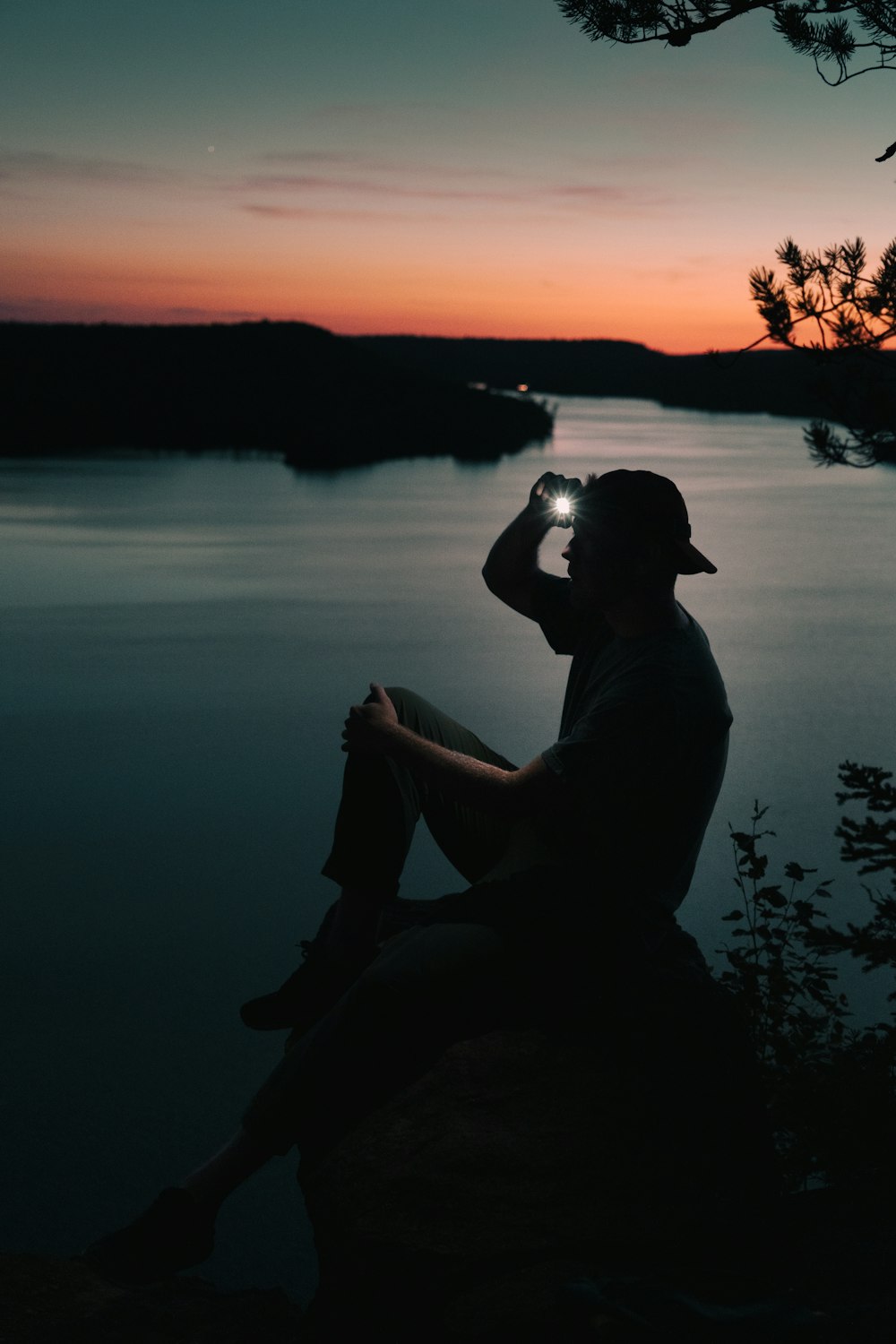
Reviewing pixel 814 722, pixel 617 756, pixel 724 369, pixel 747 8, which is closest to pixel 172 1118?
pixel 617 756

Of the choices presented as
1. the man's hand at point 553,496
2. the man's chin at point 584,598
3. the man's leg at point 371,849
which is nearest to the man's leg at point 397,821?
the man's leg at point 371,849

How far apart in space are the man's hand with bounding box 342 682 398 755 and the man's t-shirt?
1.11 ft

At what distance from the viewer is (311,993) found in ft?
8.93

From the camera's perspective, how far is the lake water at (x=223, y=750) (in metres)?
4.36

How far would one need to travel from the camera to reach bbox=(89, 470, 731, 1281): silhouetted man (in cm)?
Answer: 227

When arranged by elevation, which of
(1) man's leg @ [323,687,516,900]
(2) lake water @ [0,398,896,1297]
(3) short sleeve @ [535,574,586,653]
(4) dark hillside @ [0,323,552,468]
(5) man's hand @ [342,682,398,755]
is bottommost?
(2) lake water @ [0,398,896,1297]

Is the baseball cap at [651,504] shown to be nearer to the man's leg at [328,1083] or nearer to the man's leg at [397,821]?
the man's leg at [397,821]

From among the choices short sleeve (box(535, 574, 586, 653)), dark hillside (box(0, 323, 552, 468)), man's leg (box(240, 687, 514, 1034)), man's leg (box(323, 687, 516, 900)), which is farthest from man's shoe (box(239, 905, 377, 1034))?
dark hillside (box(0, 323, 552, 468))

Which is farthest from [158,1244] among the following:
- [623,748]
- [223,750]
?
[223,750]

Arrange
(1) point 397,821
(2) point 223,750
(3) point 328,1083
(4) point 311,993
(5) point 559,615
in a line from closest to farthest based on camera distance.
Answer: (3) point 328,1083
(1) point 397,821
(4) point 311,993
(5) point 559,615
(2) point 223,750

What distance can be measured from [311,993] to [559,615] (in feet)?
3.30

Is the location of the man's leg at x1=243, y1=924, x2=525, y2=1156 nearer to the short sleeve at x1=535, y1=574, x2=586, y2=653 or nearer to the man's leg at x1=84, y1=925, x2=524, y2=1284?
the man's leg at x1=84, y1=925, x2=524, y2=1284

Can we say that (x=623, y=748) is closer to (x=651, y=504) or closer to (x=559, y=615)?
(x=651, y=504)

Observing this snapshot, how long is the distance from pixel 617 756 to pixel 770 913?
142 centimetres
